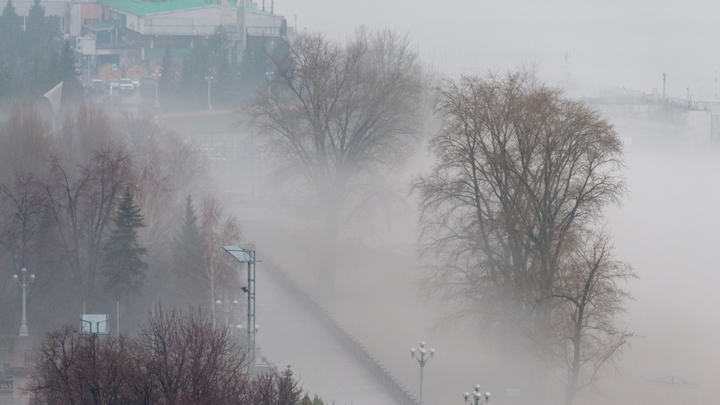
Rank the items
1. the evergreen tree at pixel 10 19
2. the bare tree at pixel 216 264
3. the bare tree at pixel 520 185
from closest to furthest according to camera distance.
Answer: the bare tree at pixel 520 185, the bare tree at pixel 216 264, the evergreen tree at pixel 10 19

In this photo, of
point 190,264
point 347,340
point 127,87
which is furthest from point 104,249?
point 127,87

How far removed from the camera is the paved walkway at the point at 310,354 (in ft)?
66.0

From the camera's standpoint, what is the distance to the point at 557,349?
1948 cm

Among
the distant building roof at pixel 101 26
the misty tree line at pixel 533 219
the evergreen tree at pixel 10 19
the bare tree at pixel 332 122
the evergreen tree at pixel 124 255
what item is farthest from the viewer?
the distant building roof at pixel 101 26

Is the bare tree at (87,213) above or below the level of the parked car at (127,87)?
below

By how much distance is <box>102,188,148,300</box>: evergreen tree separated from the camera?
957 inches

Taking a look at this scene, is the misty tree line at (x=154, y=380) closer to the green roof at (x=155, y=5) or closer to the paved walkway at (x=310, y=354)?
the paved walkway at (x=310, y=354)

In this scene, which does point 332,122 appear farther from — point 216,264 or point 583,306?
point 583,306

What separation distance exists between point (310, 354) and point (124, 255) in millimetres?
5543

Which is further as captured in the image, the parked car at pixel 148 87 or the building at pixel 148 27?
the building at pixel 148 27

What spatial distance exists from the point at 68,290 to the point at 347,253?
11.1m

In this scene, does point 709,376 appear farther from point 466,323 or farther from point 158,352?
point 158,352

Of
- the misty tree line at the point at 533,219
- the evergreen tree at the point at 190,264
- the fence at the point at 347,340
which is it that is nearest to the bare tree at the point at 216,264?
the evergreen tree at the point at 190,264

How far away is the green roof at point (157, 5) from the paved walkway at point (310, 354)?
71.2 meters
